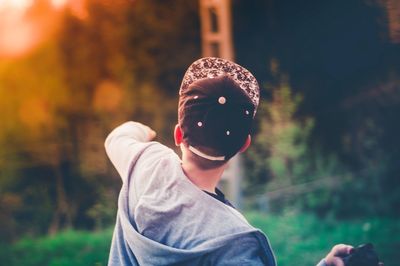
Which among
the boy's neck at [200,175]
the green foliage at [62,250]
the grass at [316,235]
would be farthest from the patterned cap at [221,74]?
the green foliage at [62,250]

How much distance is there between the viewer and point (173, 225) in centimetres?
149

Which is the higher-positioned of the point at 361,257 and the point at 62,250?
the point at 62,250

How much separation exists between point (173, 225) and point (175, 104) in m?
1.48

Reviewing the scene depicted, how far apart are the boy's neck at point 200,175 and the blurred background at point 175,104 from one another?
4.06 feet

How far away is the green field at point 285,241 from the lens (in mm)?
2662

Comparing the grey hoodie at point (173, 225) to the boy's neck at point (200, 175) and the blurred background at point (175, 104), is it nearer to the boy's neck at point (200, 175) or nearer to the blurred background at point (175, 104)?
the boy's neck at point (200, 175)

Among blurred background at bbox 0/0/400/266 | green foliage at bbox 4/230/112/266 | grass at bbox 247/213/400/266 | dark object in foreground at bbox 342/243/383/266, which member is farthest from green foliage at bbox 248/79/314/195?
dark object in foreground at bbox 342/243/383/266

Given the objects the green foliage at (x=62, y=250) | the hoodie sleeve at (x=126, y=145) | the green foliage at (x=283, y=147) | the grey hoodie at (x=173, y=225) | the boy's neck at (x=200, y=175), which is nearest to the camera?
the grey hoodie at (x=173, y=225)

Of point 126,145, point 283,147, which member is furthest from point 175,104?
point 126,145

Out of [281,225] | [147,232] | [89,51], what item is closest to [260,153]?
[281,225]

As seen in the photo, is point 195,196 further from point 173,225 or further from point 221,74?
point 221,74

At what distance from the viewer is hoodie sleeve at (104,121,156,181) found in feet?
5.45

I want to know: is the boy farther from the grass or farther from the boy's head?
the grass

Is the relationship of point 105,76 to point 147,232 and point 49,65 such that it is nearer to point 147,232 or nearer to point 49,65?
point 49,65
